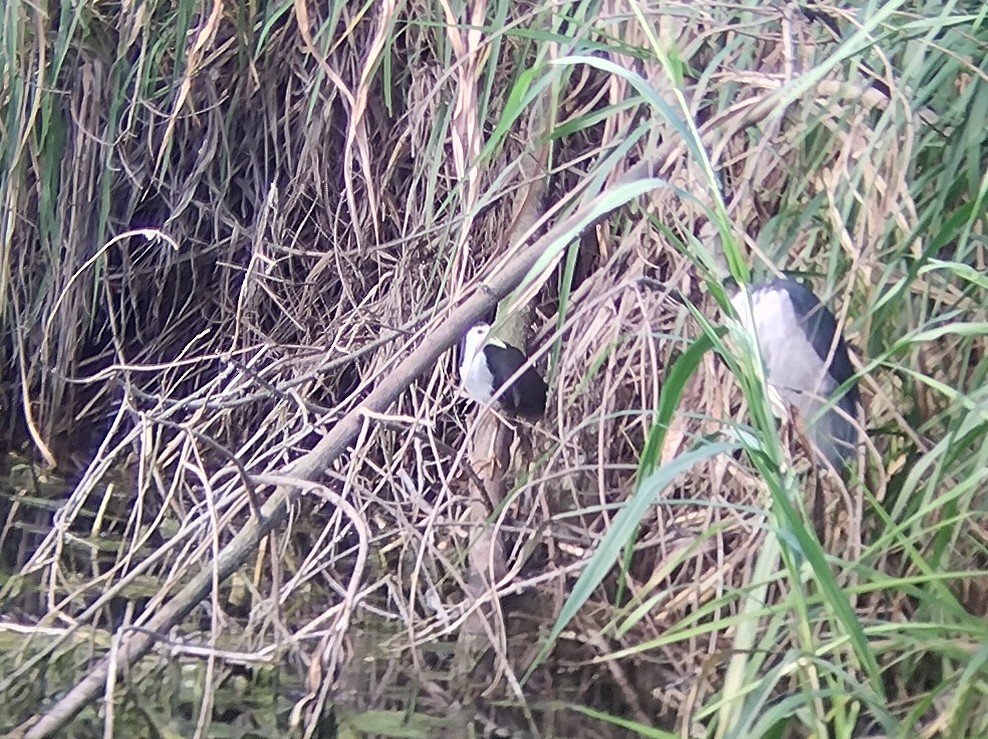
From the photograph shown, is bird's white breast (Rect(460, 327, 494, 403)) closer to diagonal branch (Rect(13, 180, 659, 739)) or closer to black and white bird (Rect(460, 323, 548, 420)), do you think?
black and white bird (Rect(460, 323, 548, 420))

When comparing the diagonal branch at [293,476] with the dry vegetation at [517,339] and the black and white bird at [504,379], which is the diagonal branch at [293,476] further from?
the black and white bird at [504,379]

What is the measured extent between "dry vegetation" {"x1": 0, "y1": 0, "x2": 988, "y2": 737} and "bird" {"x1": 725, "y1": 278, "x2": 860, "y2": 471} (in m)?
0.04

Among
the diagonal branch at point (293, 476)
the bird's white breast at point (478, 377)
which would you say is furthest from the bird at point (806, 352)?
the bird's white breast at point (478, 377)

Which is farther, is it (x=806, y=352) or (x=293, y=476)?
(x=806, y=352)

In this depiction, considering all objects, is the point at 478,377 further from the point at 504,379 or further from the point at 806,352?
the point at 806,352

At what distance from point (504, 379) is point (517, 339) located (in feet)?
0.63

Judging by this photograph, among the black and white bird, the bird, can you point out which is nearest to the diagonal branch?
the black and white bird

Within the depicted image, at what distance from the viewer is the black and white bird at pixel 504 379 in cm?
156

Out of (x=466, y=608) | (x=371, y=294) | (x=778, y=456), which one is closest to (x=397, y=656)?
(x=466, y=608)

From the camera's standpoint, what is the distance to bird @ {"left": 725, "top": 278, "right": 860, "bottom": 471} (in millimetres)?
1223

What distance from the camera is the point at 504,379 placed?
154 centimetres

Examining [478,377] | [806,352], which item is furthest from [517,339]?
[806,352]

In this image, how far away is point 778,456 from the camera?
70cm

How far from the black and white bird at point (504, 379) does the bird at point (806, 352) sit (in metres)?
0.34
